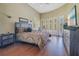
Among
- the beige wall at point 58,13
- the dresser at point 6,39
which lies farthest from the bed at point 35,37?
the beige wall at point 58,13

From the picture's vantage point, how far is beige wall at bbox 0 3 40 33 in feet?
6.68

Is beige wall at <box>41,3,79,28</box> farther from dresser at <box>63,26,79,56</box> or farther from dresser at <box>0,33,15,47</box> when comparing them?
dresser at <box>0,33,15,47</box>

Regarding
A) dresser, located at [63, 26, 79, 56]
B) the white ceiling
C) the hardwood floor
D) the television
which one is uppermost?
the white ceiling

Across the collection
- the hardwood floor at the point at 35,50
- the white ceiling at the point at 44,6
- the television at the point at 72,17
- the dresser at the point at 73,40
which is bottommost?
the hardwood floor at the point at 35,50

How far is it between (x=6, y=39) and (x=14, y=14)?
0.59 metres

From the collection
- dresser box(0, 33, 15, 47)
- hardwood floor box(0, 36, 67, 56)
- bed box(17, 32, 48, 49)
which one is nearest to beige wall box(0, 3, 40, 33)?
dresser box(0, 33, 15, 47)

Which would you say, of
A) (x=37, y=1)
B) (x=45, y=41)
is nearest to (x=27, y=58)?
(x=45, y=41)

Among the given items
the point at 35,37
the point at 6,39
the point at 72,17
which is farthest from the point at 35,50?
the point at 72,17

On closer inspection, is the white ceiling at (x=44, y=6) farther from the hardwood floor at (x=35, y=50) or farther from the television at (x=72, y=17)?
the hardwood floor at (x=35, y=50)

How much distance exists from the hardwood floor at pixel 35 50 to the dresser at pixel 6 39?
0.33ft

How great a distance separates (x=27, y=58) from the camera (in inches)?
82.4

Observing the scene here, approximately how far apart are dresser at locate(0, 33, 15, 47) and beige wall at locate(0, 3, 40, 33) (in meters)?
0.09

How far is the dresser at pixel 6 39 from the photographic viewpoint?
6.71 feet

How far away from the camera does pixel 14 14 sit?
6.91 ft
